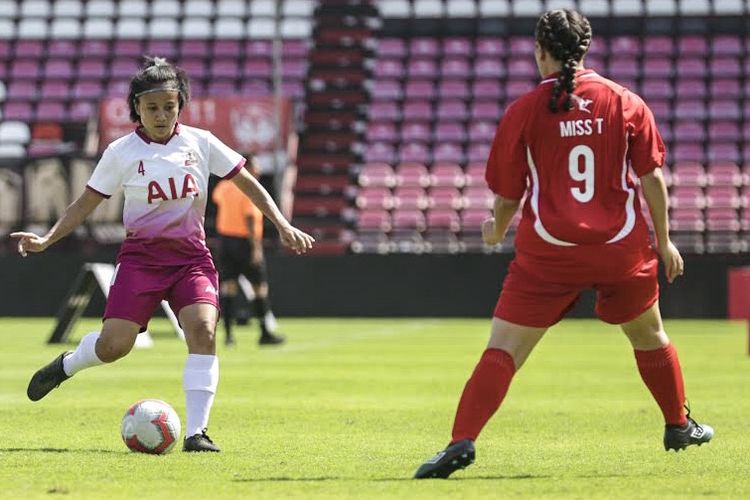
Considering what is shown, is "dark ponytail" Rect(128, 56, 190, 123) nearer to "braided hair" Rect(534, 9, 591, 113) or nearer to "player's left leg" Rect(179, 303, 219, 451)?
"player's left leg" Rect(179, 303, 219, 451)

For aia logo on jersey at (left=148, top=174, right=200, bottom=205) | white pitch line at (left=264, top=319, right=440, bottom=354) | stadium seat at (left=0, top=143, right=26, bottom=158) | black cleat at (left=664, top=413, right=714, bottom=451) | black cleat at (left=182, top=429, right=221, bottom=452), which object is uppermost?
stadium seat at (left=0, top=143, right=26, bottom=158)

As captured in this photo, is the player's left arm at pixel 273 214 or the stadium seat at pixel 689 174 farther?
the stadium seat at pixel 689 174

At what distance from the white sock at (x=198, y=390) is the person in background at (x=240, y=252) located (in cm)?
1066

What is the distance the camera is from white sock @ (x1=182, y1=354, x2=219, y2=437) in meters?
7.84

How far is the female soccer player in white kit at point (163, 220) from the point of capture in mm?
7902

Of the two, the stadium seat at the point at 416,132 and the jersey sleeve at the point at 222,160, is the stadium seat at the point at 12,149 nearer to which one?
the stadium seat at the point at 416,132

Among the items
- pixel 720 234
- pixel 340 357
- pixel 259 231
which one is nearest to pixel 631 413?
pixel 340 357

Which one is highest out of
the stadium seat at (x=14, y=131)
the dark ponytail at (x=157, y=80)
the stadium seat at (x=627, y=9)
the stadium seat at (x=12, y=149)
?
the stadium seat at (x=627, y=9)

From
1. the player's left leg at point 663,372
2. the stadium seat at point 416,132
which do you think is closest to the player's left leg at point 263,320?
the player's left leg at point 663,372

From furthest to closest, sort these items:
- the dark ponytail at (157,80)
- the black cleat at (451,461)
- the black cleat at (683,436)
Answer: the dark ponytail at (157,80), the black cleat at (683,436), the black cleat at (451,461)

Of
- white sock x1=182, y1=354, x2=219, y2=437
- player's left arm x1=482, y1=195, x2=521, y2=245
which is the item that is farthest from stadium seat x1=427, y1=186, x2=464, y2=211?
player's left arm x1=482, y1=195, x2=521, y2=245

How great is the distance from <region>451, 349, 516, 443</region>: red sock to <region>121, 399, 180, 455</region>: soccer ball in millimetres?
1900

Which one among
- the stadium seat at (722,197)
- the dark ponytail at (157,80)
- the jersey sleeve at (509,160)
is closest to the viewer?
the jersey sleeve at (509,160)

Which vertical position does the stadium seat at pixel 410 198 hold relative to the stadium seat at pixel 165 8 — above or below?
below
